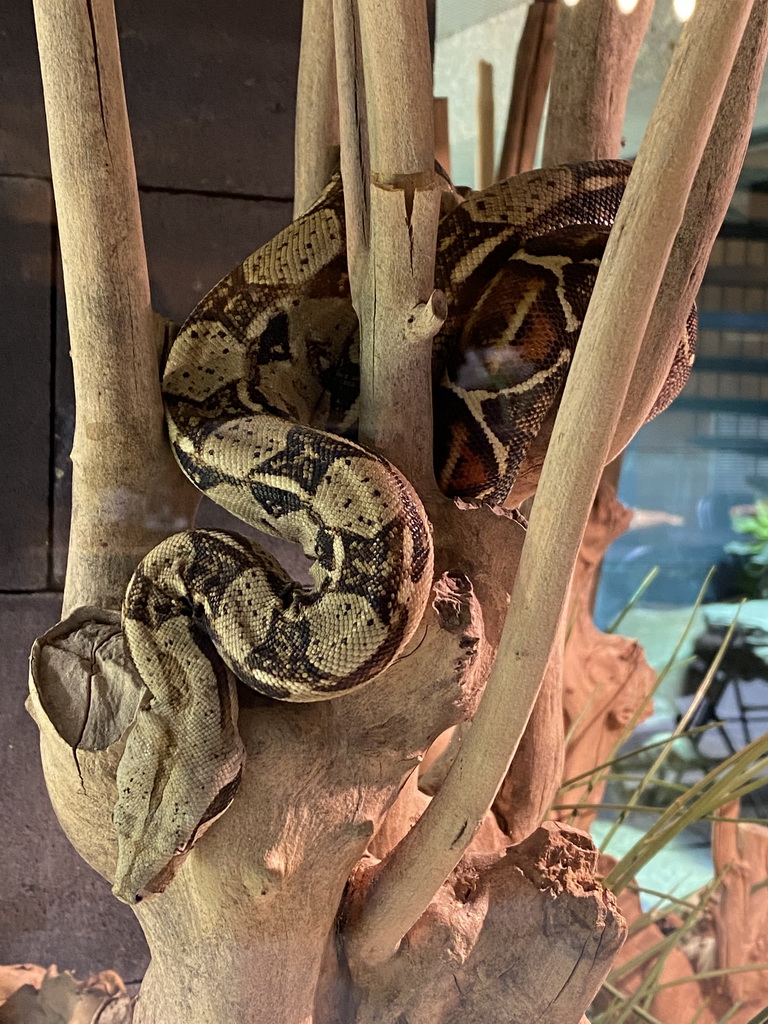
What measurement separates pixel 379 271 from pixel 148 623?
482mm

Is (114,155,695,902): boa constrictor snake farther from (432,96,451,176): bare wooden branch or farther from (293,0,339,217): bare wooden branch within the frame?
(432,96,451,176): bare wooden branch

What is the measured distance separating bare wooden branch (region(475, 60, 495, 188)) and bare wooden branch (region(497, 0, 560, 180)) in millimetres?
28

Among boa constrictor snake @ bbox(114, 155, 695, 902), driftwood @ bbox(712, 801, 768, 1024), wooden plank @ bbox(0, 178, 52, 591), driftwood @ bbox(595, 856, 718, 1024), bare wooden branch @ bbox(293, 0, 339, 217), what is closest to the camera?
boa constrictor snake @ bbox(114, 155, 695, 902)

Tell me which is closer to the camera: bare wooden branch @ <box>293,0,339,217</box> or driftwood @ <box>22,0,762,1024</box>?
driftwood @ <box>22,0,762,1024</box>

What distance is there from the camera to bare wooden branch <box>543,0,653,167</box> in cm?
133

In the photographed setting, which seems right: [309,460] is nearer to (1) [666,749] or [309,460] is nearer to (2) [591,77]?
(2) [591,77]

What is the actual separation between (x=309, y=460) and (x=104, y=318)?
28cm

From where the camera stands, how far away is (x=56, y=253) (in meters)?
1.52

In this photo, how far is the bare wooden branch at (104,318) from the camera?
0.93 meters

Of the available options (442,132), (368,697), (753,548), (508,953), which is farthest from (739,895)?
(442,132)

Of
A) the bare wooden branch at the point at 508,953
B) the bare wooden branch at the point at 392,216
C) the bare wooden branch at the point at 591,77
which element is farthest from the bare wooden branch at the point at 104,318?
the bare wooden branch at the point at 591,77

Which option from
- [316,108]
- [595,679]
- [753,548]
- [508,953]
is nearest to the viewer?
[508,953]

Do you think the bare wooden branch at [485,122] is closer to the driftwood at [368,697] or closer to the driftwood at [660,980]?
the driftwood at [368,697]

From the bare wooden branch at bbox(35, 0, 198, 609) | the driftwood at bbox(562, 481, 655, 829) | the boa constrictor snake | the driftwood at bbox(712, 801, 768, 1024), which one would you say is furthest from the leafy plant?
the bare wooden branch at bbox(35, 0, 198, 609)
